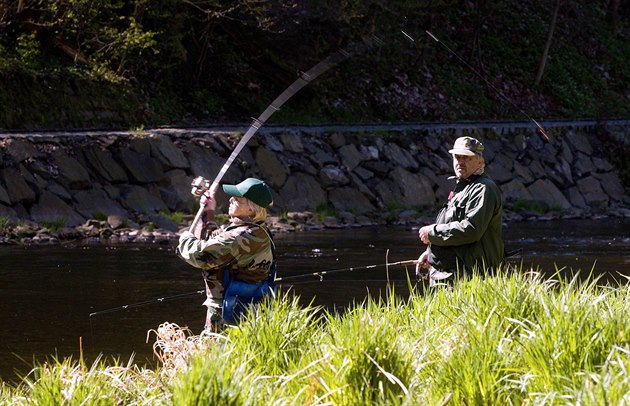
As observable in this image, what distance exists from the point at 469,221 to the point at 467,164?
0.34m

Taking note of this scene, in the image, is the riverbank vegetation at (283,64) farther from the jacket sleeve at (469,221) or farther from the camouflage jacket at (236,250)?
the camouflage jacket at (236,250)

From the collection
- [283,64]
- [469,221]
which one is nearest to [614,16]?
[283,64]

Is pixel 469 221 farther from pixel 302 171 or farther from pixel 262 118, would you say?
→ pixel 302 171

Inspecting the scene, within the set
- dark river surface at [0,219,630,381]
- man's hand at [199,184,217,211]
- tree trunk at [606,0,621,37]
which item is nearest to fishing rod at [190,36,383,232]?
man's hand at [199,184,217,211]

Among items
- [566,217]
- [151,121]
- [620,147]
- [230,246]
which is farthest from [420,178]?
[230,246]

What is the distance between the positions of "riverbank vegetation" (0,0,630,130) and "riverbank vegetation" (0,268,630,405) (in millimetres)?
A: 9197

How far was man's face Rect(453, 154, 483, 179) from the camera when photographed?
716 centimetres

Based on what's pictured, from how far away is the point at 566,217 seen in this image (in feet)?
77.4

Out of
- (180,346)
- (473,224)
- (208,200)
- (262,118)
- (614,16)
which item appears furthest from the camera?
(614,16)

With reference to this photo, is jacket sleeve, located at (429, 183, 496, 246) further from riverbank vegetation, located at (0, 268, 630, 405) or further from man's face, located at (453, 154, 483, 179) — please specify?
riverbank vegetation, located at (0, 268, 630, 405)

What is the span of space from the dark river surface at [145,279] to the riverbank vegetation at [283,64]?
3076 millimetres

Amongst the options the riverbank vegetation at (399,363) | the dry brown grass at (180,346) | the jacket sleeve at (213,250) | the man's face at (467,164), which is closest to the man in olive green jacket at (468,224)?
the man's face at (467,164)

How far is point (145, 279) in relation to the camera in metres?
13.1

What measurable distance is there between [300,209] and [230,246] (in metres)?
14.7
